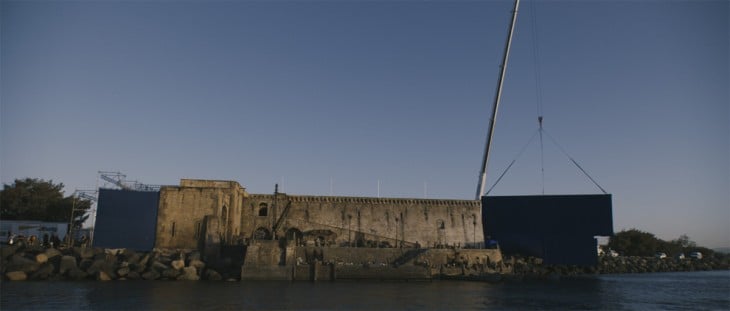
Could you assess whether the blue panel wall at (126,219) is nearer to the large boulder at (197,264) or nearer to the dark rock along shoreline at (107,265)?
the dark rock along shoreline at (107,265)

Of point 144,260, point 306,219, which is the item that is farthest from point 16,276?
point 306,219

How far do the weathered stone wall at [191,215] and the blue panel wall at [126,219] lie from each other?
69cm

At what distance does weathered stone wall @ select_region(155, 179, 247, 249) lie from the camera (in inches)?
1245

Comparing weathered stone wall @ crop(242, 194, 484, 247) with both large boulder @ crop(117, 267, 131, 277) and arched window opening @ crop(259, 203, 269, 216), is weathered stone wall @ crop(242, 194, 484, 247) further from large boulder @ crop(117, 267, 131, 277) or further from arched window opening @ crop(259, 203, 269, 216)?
large boulder @ crop(117, 267, 131, 277)

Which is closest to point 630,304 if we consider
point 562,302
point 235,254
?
point 562,302

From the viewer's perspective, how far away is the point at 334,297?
21.4 m

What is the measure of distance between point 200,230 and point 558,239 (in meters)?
27.5

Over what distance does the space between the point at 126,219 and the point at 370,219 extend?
1750 cm

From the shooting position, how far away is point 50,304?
697 inches

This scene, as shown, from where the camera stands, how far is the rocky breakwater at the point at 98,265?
87.2 feet

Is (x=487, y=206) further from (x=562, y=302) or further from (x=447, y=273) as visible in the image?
(x=562, y=302)

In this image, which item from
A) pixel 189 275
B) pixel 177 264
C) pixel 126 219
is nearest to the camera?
pixel 189 275

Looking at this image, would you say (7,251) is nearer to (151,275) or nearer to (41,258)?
(41,258)

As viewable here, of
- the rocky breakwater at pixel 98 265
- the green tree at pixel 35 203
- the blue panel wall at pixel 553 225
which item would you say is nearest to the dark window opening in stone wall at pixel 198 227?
the rocky breakwater at pixel 98 265
